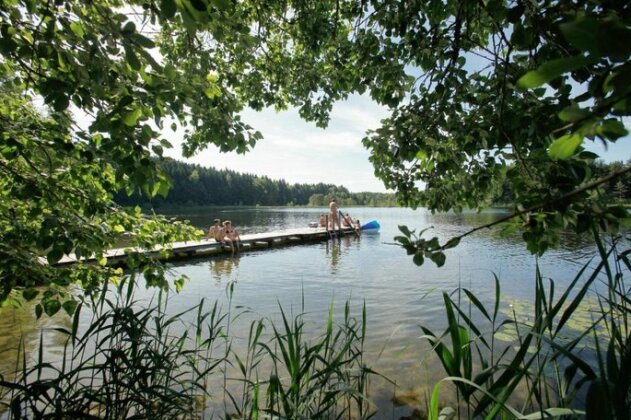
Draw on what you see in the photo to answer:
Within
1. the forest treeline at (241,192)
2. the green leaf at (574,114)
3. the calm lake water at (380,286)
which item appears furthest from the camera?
the forest treeline at (241,192)

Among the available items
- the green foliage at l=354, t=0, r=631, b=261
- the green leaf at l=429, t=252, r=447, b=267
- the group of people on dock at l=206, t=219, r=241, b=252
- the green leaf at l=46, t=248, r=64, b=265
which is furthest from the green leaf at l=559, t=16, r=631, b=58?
the group of people on dock at l=206, t=219, r=241, b=252

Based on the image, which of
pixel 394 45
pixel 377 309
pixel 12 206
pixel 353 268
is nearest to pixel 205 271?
pixel 353 268

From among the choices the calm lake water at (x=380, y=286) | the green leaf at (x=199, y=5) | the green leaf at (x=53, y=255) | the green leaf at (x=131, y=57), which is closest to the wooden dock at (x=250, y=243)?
the calm lake water at (x=380, y=286)

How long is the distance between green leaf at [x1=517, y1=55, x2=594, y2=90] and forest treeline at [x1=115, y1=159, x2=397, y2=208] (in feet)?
327

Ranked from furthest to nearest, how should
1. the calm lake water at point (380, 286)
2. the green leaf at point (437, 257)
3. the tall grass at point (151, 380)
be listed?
1. the calm lake water at point (380, 286)
2. the tall grass at point (151, 380)
3. the green leaf at point (437, 257)

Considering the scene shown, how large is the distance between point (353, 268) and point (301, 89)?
10.2m

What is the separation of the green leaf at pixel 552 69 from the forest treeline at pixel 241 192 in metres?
99.6

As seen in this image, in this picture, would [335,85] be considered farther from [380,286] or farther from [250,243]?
[250,243]

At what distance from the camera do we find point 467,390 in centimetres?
211

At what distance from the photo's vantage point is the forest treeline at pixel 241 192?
4419 inches

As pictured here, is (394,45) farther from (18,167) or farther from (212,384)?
(212,384)

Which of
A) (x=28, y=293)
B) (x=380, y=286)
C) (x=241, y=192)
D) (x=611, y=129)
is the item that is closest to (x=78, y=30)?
(x=28, y=293)

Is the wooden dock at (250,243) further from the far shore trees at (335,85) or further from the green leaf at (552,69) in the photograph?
the green leaf at (552,69)

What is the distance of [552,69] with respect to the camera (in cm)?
69
